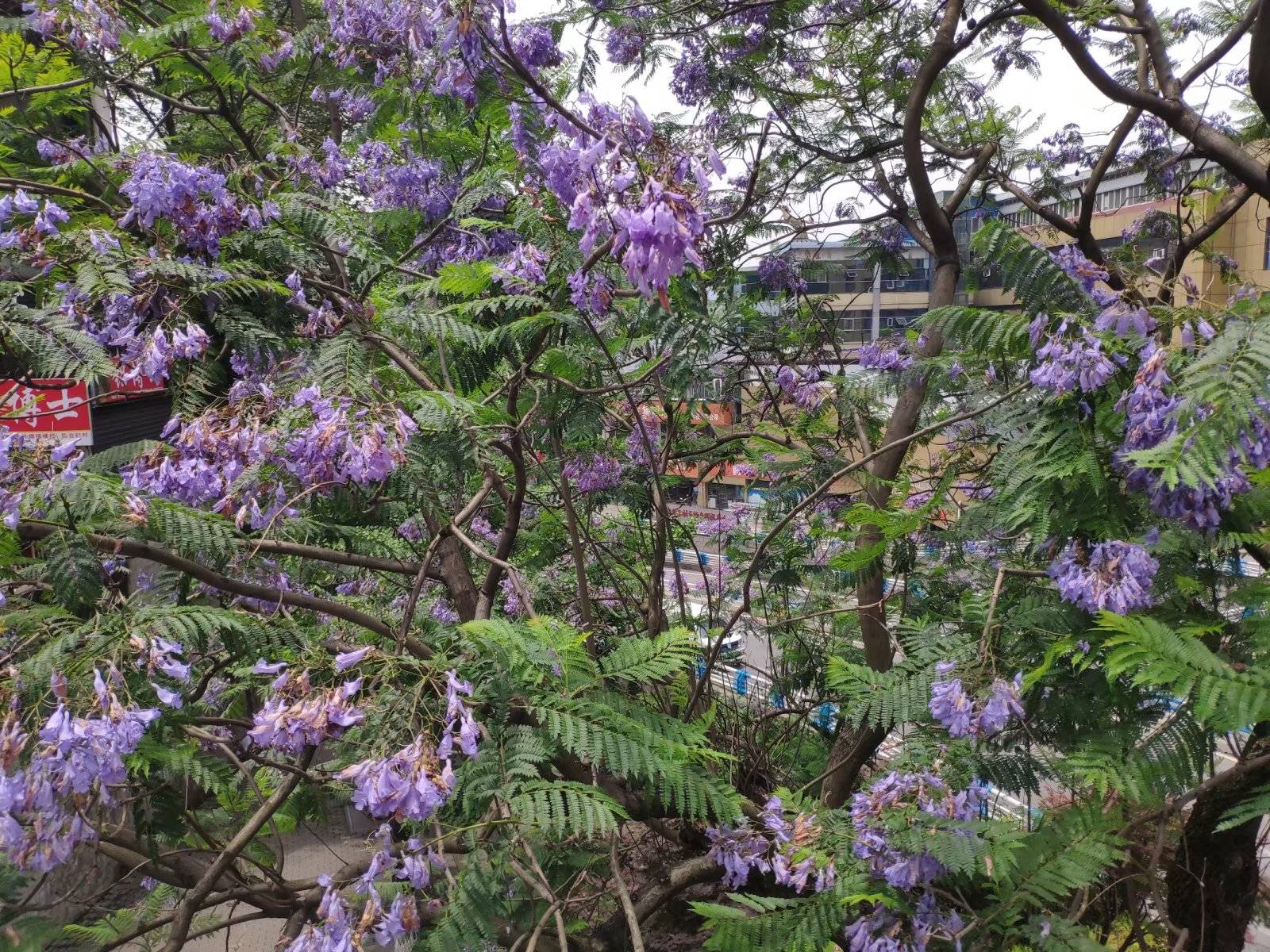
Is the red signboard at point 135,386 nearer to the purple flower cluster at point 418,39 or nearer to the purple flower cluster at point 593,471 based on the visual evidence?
the purple flower cluster at point 418,39

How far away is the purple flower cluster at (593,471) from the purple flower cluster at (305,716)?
8.29 ft

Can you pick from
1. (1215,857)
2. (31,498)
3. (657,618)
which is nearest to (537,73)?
(657,618)

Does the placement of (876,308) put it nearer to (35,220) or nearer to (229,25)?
(229,25)

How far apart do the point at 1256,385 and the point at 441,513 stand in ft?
6.16

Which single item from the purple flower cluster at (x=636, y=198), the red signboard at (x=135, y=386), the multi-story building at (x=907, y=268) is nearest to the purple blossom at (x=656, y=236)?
the purple flower cluster at (x=636, y=198)

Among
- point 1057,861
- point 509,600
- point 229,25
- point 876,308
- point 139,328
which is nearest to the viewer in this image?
point 1057,861

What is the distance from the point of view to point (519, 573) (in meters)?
2.57

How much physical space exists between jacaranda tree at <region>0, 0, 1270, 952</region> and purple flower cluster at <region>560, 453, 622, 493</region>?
0.85ft

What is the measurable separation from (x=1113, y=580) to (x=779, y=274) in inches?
161

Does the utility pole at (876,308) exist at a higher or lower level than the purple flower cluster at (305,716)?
higher

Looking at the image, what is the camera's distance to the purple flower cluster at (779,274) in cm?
537

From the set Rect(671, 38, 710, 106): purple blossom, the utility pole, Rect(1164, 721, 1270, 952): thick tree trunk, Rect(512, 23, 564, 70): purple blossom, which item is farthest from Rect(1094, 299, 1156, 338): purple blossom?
Rect(671, 38, 710, 106): purple blossom

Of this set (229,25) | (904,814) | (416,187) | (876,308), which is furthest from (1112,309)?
(876,308)

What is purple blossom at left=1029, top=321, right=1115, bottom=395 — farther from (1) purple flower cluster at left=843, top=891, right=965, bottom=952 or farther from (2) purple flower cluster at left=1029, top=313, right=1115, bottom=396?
(1) purple flower cluster at left=843, top=891, right=965, bottom=952
